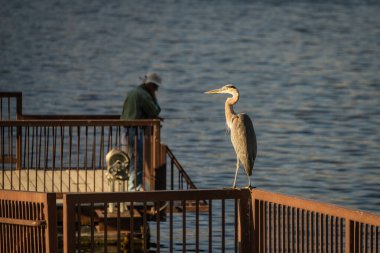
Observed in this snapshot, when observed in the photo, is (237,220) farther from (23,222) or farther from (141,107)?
(141,107)

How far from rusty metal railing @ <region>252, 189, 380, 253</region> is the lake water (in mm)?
15365

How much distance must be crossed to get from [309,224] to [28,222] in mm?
2101

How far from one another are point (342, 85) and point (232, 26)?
37520mm

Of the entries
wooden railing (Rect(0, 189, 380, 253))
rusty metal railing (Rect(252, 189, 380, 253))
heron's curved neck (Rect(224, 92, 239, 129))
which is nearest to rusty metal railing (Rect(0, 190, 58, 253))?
wooden railing (Rect(0, 189, 380, 253))

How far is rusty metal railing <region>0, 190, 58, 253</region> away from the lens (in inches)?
417

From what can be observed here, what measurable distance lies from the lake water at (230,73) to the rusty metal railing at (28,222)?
16.0m

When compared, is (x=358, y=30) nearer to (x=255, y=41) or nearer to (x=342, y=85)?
(x=255, y=41)

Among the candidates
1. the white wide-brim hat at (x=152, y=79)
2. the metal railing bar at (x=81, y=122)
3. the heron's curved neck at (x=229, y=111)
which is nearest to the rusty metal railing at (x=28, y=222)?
the heron's curved neck at (x=229, y=111)

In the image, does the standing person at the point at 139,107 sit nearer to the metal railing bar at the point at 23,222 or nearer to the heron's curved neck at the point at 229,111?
the heron's curved neck at the point at 229,111

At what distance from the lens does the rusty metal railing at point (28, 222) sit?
34.7ft

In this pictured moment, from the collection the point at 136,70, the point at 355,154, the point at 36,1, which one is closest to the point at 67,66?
the point at 136,70

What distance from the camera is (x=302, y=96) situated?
50.2 meters

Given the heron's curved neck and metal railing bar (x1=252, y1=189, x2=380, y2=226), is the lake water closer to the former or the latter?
the heron's curved neck

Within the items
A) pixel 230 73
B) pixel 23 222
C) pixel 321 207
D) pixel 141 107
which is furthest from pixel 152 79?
pixel 230 73
